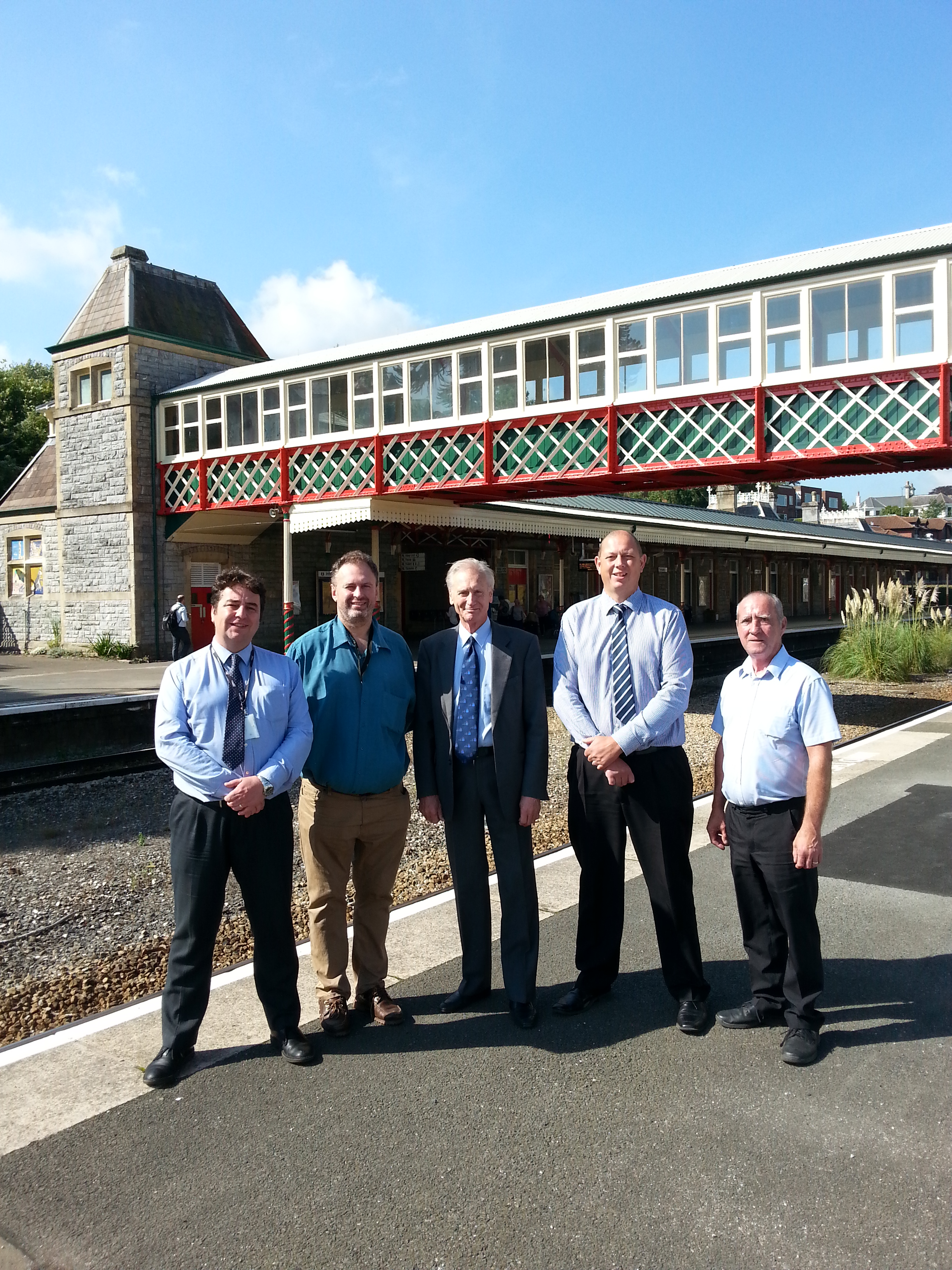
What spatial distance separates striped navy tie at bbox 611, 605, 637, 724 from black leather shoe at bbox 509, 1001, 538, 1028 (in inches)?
47.8

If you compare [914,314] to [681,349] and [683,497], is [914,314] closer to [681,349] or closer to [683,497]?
[681,349]

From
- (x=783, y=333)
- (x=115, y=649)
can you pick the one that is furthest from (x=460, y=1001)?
(x=115, y=649)

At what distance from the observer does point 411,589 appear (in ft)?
109

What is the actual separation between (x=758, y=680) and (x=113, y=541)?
24.7 metres

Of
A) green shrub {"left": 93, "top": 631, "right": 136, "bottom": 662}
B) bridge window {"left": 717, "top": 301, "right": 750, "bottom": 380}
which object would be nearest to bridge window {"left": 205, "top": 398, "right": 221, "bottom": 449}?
green shrub {"left": 93, "top": 631, "right": 136, "bottom": 662}

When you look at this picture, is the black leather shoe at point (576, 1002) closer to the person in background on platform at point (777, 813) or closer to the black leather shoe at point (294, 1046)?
the person in background on platform at point (777, 813)

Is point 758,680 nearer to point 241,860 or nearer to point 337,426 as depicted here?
point 241,860

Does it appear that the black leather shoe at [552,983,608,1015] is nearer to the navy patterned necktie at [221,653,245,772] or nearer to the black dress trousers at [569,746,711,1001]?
the black dress trousers at [569,746,711,1001]

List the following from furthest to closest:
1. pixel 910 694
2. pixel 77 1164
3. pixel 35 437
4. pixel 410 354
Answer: pixel 35 437
pixel 410 354
pixel 910 694
pixel 77 1164

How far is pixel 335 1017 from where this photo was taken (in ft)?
13.1

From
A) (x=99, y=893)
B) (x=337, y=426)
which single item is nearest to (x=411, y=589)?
(x=337, y=426)

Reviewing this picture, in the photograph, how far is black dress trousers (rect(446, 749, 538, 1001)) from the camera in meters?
4.14

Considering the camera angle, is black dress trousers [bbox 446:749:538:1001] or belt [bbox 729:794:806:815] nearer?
belt [bbox 729:794:806:815]

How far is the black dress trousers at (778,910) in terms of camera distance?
3.84 metres
